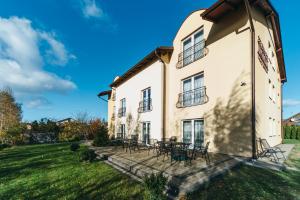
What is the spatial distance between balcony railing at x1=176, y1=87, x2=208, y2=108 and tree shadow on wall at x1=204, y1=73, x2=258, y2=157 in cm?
100

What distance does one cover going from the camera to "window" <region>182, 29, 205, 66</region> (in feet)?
34.5

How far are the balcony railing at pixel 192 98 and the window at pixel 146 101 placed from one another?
293cm

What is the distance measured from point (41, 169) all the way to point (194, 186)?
23.9 ft

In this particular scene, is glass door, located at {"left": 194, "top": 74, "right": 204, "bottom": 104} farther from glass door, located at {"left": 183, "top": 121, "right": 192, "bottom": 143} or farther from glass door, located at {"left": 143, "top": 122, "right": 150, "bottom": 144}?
glass door, located at {"left": 143, "top": 122, "right": 150, "bottom": 144}

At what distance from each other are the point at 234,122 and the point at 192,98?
3.16 meters

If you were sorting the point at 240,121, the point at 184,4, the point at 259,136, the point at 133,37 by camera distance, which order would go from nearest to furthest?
1. the point at 240,121
2. the point at 259,136
3. the point at 184,4
4. the point at 133,37

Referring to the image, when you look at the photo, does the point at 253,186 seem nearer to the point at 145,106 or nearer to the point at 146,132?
the point at 146,132

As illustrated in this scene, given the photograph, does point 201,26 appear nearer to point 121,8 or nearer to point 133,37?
point 121,8

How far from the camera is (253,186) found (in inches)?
197

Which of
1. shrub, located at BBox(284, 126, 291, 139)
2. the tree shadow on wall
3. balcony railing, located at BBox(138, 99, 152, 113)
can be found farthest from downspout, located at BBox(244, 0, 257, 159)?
shrub, located at BBox(284, 126, 291, 139)

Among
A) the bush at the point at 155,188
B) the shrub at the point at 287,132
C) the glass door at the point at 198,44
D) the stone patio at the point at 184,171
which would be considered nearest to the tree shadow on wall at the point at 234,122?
the stone patio at the point at 184,171

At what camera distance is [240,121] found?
794 cm

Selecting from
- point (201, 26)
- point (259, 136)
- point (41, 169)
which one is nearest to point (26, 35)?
point (41, 169)

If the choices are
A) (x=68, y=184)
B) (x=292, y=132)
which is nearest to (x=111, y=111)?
(x=68, y=184)
